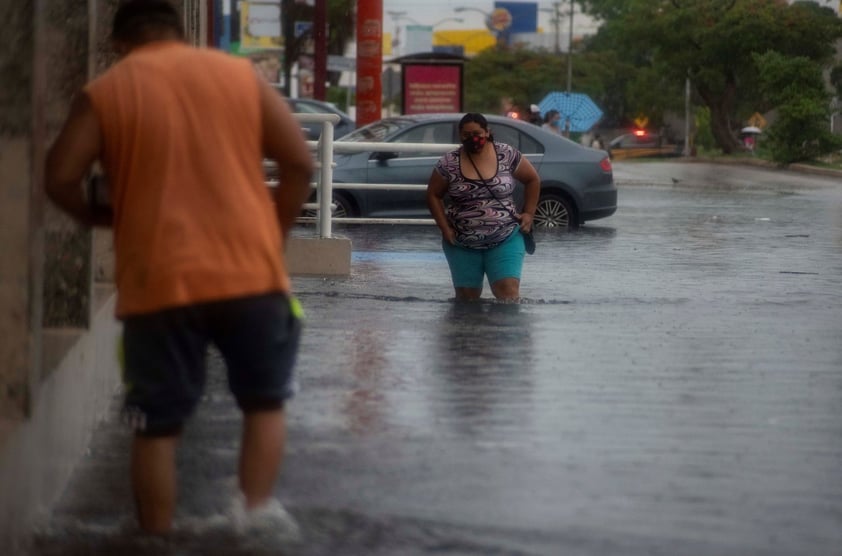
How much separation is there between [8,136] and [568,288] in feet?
28.8

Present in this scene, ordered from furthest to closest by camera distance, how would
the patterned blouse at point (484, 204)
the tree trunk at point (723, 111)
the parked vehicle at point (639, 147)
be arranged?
the parked vehicle at point (639, 147), the tree trunk at point (723, 111), the patterned blouse at point (484, 204)

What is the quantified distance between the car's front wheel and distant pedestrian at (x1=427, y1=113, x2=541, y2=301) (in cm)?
950

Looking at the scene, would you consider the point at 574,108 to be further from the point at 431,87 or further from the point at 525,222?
the point at 525,222

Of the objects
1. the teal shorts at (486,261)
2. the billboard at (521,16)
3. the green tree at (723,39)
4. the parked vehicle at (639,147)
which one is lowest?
the parked vehicle at (639,147)

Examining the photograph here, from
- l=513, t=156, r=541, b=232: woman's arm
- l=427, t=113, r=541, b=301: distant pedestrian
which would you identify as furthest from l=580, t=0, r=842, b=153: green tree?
l=427, t=113, r=541, b=301: distant pedestrian

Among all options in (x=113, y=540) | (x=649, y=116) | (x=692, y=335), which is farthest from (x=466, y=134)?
(x=649, y=116)

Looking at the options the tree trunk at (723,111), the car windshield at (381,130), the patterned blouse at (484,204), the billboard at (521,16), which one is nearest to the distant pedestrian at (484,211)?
the patterned blouse at (484,204)

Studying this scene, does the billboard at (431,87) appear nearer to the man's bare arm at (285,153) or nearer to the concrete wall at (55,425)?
the concrete wall at (55,425)

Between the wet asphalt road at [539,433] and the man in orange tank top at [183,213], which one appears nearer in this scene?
the man in orange tank top at [183,213]

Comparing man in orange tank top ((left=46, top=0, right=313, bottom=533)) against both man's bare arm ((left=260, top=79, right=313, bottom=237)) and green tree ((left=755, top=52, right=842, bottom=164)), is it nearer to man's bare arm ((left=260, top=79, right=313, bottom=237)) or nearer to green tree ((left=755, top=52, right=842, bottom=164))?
man's bare arm ((left=260, top=79, right=313, bottom=237))

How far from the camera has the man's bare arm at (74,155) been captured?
4.96 metres

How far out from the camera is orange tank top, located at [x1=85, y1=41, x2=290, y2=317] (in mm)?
4895

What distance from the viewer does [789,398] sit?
817cm

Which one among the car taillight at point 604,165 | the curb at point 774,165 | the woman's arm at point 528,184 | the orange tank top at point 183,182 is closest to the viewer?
the orange tank top at point 183,182
